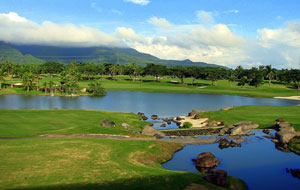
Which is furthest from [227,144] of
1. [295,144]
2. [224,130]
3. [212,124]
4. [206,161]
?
[212,124]

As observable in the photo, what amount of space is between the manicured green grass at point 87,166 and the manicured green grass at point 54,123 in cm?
755

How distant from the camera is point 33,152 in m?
35.0

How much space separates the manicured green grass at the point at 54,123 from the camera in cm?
4847

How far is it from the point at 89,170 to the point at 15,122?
29.9 m

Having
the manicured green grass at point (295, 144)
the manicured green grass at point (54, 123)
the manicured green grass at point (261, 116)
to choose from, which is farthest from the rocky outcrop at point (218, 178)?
the manicured green grass at point (261, 116)

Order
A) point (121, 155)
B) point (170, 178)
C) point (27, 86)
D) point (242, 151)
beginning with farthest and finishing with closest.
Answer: point (27, 86) < point (242, 151) < point (121, 155) < point (170, 178)

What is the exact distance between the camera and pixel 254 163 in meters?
40.5

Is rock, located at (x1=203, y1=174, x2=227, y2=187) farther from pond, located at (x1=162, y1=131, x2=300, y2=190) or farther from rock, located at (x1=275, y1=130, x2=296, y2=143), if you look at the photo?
rock, located at (x1=275, y1=130, x2=296, y2=143)

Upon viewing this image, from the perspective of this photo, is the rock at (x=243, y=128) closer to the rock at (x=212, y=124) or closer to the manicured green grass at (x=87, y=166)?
the rock at (x=212, y=124)

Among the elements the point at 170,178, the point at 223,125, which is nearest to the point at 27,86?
the point at 223,125

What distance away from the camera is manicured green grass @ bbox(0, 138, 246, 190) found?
26.0 m

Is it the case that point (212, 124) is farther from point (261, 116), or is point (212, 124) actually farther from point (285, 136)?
point (285, 136)

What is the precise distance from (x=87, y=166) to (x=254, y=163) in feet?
78.1

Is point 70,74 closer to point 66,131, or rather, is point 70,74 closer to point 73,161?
point 66,131
